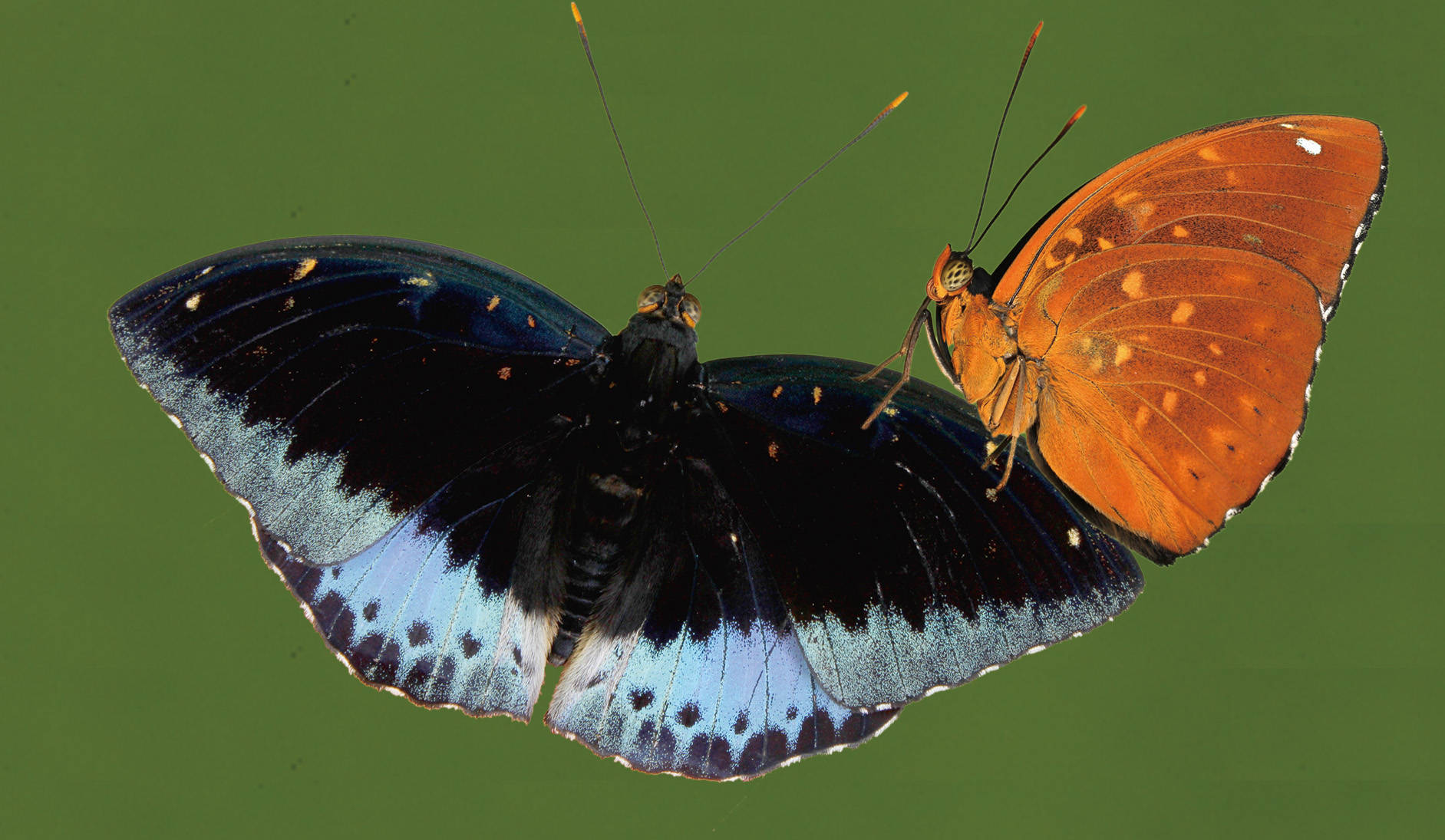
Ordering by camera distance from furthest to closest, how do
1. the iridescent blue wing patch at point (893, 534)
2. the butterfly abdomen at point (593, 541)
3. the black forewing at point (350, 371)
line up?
the butterfly abdomen at point (593, 541), the iridescent blue wing patch at point (893, 534), the black forewing at point (350, 371)

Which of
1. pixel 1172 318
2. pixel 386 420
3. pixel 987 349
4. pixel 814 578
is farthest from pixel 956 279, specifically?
pixel 386 420

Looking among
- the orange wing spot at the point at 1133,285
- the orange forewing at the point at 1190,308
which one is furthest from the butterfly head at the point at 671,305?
the orange wing spot at the point at 1133,285

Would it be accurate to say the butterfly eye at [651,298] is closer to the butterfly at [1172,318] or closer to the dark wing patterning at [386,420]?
the dark wing patterning at [386,420]

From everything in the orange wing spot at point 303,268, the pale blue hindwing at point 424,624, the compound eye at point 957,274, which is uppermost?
the compound eye at point 957,274

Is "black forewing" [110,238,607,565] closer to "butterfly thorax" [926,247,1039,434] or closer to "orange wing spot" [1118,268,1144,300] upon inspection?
"butterfly thorax" [926,247,1039,434]

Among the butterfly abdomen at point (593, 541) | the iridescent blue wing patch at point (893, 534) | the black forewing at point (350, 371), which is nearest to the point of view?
the black forewing at point (350, 371)

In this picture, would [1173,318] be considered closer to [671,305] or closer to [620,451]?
[671,305]

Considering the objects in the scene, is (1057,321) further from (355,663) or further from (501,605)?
(355,663)

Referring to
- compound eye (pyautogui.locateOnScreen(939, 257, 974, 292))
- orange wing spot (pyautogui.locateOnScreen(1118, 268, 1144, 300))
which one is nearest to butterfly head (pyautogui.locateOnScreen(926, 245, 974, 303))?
compound eye (pyautogui.locateOnScreen(939, 257, 974, 292))
